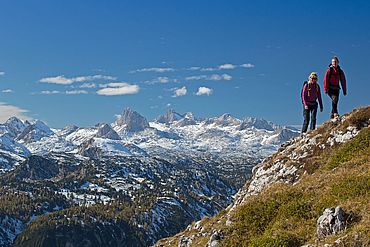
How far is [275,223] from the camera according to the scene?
2033 cm

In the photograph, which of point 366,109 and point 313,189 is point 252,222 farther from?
point 366,109

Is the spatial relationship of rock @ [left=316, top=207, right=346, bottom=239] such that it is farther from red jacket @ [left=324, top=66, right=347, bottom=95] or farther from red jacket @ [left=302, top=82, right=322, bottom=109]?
red jacket @ [left=302, top=82, right=322, bottom=109]

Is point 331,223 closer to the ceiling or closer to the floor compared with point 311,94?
closer to the floor

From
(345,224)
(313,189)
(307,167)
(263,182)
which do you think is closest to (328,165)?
(307,167)

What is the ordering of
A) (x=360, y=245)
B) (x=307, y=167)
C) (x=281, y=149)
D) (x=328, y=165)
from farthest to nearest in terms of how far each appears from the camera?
(x=281, y=149)
(x=307, y=167)
(x=328, y=165)
(x=360, y=245)

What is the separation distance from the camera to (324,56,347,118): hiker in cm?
3528

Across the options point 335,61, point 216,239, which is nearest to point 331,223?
point 216,239

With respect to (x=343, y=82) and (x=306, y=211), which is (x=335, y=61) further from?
(x=306, y=211)

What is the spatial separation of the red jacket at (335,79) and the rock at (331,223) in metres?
20.0

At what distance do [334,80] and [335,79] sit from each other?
0.11 metres

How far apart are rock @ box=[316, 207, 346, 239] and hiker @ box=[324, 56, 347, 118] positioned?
65.3 feet

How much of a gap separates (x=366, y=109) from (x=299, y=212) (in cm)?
1790

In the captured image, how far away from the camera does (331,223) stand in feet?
56.3

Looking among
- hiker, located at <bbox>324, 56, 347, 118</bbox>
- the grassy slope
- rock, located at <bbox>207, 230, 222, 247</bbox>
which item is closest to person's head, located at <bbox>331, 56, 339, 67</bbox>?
hiker, located at <bbox>324, 56, 347, 118</bbox>
